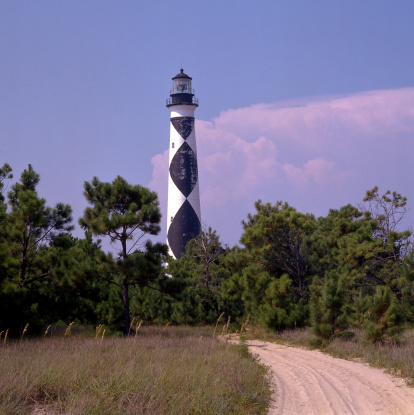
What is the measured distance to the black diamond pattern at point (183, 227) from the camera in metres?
32.0

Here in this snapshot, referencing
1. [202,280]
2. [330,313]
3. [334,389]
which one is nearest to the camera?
[334,389]

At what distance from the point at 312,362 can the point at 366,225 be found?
8596mm

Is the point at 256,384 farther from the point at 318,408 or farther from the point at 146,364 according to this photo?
the point at 146,364

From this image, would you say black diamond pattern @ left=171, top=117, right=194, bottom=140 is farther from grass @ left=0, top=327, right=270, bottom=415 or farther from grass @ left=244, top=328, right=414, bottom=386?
grass @ left=0, top=327, right=270, bottom=415

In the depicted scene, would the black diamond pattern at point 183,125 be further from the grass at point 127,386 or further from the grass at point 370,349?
the grass at point 127,386

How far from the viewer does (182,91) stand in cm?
3394

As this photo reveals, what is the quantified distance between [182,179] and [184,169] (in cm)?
65

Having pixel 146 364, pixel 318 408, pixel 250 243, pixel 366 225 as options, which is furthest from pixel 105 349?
pixel 366 225

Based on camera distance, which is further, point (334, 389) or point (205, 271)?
point (205, 271)

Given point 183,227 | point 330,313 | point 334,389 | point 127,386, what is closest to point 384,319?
point 330,313

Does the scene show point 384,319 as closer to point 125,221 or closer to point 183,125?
point 125,221

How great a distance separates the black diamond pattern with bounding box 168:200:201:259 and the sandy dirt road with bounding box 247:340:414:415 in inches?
755

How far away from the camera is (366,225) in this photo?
19859mm

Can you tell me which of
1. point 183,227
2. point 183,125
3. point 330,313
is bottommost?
point 330,313
